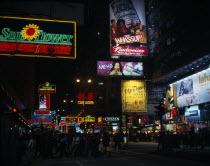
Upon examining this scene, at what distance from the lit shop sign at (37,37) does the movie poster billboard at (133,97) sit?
641 inches

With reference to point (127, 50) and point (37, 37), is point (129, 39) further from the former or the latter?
point (37, 37)

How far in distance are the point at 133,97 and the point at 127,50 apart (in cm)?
827

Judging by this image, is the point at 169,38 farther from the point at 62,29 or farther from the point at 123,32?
the point at 62,29

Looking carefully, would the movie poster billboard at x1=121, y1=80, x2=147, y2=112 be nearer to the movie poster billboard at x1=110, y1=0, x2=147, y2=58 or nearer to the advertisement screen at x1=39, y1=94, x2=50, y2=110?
the movie poster billboard at x1=110, y1=0, x2=147, y2=58

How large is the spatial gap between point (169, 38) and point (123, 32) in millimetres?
7134

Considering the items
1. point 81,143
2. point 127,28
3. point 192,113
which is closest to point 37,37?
point 81,143

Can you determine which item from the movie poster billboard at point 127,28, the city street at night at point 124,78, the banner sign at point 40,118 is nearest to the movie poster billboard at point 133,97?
the city street at night at point 124,78

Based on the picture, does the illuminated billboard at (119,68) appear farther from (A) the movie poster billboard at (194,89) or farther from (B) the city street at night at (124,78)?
(A) the movie poster billboard at (194,89)

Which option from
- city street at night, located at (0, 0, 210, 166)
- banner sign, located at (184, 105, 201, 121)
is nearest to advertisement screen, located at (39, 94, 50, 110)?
city street at night, located at (0, 0, 210, 166)

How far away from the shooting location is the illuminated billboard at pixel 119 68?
35438 millimetres

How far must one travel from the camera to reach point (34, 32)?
14352mm

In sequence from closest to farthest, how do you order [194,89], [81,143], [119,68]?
[81,143] < [194,89] < [119,68]

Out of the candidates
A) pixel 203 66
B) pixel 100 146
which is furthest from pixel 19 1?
pixel 203 66

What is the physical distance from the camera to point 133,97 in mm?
30453
